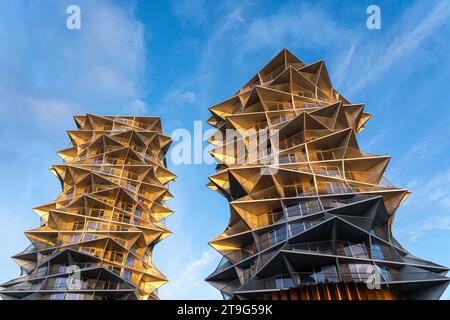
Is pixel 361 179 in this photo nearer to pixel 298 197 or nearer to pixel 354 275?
pixel 298 197

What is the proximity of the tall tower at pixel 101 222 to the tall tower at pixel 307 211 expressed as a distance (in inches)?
445

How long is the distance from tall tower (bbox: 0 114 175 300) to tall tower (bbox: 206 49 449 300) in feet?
37.1

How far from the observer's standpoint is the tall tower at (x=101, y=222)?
98.5 ft

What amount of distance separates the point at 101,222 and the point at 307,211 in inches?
901

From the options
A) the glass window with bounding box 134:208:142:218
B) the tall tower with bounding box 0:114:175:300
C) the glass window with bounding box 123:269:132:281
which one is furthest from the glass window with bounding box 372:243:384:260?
the glass window with bounding box 134:208:142:218

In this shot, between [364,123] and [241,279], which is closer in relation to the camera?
[241,279]

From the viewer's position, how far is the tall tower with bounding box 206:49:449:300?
20312 mm

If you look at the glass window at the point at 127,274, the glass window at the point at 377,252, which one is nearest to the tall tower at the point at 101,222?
the glass window at the point at 127,274

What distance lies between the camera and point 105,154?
1747 inches
